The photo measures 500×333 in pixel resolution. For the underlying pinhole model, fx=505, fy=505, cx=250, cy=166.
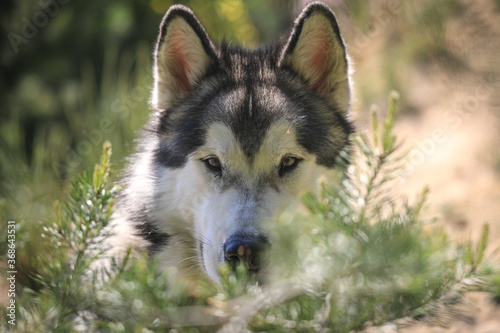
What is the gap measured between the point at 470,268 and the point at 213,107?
1829 millimetres

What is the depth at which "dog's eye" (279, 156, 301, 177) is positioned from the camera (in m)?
2.82

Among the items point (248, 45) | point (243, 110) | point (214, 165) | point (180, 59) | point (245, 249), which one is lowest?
point (245, 249)

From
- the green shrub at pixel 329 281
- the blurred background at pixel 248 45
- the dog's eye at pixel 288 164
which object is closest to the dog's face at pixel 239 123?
the dog's eye at pixel 288 164

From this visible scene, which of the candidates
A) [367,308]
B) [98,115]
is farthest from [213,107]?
[98,115]

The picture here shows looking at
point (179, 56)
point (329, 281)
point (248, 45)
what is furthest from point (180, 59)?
point (329, 281)

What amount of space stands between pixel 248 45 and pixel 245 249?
9.11 feet

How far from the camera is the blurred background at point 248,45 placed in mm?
4895

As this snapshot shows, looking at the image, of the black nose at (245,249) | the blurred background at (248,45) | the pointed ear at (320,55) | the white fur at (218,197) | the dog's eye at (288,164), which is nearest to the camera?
the black nose at (245,249)

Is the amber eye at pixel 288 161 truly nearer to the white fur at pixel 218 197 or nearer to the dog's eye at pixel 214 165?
the white fur at pixel 218 197

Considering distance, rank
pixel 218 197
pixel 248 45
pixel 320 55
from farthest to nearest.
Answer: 1. pixel 248 45
2. pixel 320 55
3. pixel 218 197

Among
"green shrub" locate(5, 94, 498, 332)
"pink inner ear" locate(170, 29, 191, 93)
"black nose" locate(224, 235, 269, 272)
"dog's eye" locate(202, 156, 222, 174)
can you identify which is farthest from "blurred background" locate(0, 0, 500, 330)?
"green shrub" locate(5, 94, 498, 332)

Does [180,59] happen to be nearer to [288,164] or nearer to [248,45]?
[288,164]

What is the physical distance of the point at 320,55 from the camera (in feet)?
10.4

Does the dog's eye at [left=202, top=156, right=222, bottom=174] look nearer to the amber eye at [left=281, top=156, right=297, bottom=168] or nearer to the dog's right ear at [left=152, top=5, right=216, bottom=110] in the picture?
the amber eye at [left=281, top=156, right=297, bottom=168]
